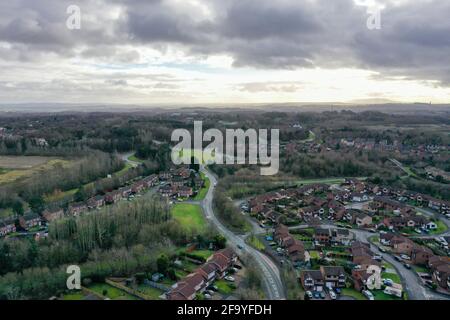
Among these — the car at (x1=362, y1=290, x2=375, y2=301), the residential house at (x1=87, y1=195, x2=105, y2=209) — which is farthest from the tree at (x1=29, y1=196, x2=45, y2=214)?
the car at (x1=362, y1=290, x2=375, y2=301)

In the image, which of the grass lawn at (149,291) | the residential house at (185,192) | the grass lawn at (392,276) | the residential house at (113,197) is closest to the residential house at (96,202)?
the residential house at (113,197)

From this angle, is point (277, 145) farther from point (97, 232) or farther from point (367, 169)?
point (97, 232)

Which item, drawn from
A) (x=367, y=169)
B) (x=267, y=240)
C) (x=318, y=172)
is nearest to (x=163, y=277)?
(x=267, y=240)

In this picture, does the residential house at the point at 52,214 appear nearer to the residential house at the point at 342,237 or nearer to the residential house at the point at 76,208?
the residential house at the point at 76,208

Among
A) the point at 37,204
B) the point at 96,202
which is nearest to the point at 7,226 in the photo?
the point at 37,204

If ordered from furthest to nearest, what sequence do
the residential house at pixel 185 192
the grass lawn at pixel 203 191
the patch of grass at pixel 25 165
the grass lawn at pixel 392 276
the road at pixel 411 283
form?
1. the patch of grass at pixel 25 165
2. the residential house at pixel 185 192
3. the grass lawn at pixel 203 191
4. the grass lawn at pixel 392 276
5. the road at pixel 411 283

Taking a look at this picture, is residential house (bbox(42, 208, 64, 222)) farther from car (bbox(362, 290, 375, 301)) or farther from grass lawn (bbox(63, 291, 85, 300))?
car (bbox(362, 290, 375, 301))

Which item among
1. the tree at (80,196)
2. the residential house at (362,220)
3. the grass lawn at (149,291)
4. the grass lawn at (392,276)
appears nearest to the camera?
the grass lawn at (149,291)
